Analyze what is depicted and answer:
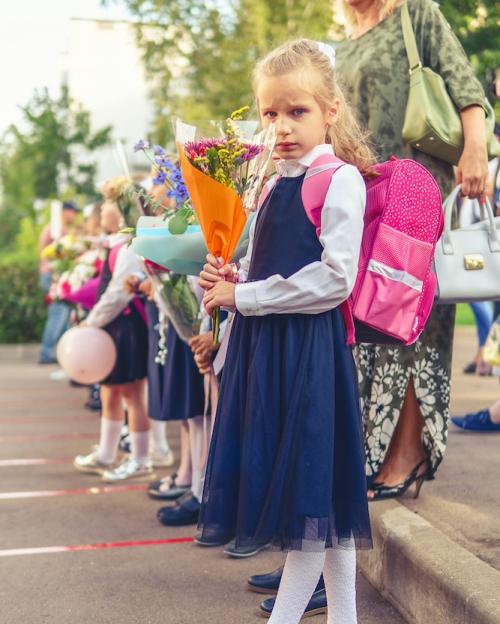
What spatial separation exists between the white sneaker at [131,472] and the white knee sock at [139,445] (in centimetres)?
3

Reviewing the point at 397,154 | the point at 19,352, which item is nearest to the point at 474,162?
the point at 397,154

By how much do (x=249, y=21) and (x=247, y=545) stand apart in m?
16.0

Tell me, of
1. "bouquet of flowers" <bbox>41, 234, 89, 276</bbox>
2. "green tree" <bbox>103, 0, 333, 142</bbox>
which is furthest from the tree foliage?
"bouquet of flowers" <bbox>41, 234, 89, 276</bbox>

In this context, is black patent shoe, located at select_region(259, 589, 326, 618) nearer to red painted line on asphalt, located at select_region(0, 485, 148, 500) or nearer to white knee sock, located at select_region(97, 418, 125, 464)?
red painted line on asphalt, located at select_region(0, 485, 148, 500)

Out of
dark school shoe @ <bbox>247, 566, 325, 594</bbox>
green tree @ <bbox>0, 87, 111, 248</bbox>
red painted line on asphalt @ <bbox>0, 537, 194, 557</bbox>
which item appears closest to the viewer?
dark school shoe @ <bbox>247, 566, 325, 594</bbox>

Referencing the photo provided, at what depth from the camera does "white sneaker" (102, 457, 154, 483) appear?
17.9 ft

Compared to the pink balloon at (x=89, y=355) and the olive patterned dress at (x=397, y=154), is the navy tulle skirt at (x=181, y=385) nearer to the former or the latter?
the pink balloon at (x=89, y=355)

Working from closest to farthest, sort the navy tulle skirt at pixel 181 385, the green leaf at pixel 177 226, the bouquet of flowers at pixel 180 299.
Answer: the green leaf at pixel 177 226 → the bouquet of flowers at pixel 180 299 → the navy tulle skirt at pixel 181 385

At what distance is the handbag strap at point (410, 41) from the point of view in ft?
12.1

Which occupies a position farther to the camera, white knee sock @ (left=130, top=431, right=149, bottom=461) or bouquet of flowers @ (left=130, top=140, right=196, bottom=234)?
white knee sock @ (left=130, top=431, right=149, bottom=461)

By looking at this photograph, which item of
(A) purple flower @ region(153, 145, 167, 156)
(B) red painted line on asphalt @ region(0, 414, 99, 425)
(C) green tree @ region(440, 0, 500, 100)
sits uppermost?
(C) green tree @ region(440, 0, 500, 100)

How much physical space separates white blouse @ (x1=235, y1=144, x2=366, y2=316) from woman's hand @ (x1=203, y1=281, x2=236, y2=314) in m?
0.03

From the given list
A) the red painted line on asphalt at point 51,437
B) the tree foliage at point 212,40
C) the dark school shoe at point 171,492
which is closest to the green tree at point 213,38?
the tree foliage at point 212,40

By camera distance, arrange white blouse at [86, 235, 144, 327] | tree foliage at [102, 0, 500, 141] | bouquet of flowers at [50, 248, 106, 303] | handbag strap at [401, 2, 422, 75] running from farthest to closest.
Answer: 1. tree foliage at [102, 0, 500, 141]
2. bouquet of flowers at [50, 248, 106, 303]
3. white blouse at [86, 235, 144, 327]
4. handbag strap at [401, 2, 422, 75]
